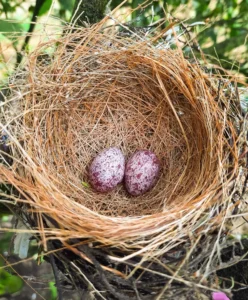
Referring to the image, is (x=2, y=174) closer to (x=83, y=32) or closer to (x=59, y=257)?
(x=59, y=257)

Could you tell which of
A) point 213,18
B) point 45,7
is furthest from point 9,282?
point 213,18

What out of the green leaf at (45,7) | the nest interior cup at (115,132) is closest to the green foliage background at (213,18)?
the green leaf at (45,7)

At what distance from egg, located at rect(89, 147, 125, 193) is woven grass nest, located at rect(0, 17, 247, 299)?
3cm

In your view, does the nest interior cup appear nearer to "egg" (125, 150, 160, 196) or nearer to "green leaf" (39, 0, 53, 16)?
"egg" (125, 150, 160, 196)

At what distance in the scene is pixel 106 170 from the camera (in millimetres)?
1311

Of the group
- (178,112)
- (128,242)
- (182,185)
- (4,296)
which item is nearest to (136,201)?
(182,185)

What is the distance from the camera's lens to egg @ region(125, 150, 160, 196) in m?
1.31

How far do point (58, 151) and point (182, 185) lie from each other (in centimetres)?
33

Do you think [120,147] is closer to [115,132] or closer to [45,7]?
[115,132]

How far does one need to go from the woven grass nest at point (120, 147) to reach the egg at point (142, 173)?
2 cm

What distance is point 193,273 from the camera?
2.83 feet

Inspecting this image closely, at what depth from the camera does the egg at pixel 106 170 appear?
51.5 inches

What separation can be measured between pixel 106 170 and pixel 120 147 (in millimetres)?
132

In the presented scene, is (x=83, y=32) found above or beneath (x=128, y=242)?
above
